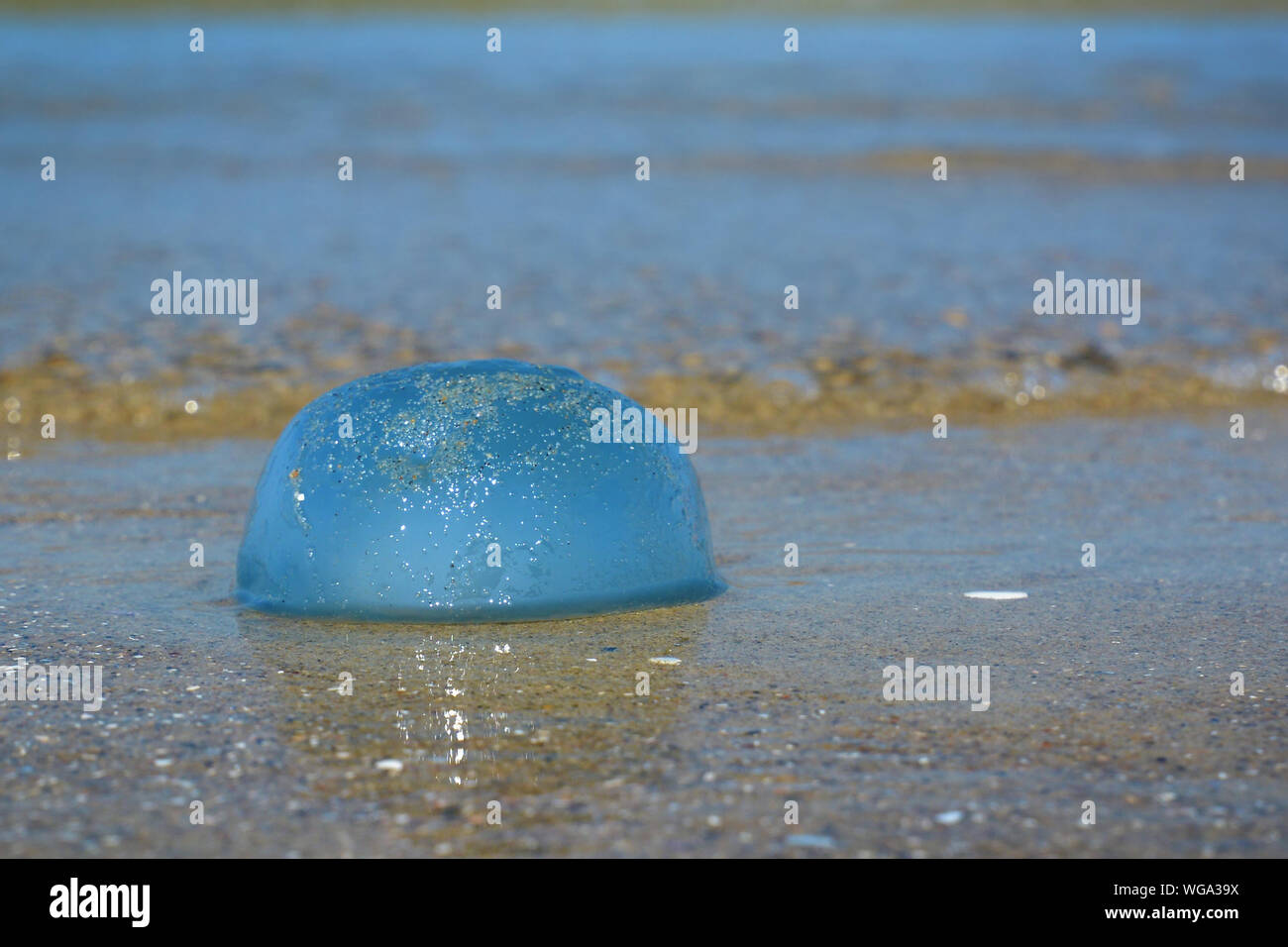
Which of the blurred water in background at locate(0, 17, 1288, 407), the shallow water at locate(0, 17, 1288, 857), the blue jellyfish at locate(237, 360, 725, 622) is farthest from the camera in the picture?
the blurred water in background at locate(0, 17, 1288, 407)

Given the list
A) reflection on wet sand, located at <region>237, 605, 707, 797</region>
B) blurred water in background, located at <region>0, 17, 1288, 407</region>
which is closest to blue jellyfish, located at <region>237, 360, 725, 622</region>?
reflection on wet sand, located at <region>237, 605, 707, 797</region>

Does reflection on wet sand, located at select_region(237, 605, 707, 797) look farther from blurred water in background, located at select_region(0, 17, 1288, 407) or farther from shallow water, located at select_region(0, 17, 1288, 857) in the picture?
blurred water in background, located at select_region(0, 17, 1288, 407)

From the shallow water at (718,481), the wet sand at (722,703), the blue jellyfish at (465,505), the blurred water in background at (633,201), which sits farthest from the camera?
the blurred water in background at (633,201)

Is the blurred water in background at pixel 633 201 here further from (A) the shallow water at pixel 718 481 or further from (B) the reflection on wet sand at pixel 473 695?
(B) the reflection on wet sand at pixel 473 695

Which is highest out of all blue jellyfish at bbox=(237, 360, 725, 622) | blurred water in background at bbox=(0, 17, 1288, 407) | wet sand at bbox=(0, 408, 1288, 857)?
blurred water in background at bbox=(0, 17, 1288, 407)

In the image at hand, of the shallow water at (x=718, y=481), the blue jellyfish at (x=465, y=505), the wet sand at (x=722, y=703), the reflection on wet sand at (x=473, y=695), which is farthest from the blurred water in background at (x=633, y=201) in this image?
the reflection on wet sand at (x=473, y=695)

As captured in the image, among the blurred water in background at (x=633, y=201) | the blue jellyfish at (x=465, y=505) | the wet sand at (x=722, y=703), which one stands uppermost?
the blurred water in background at (x=633, y=201)

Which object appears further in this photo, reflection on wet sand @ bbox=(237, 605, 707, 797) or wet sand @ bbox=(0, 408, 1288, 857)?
reflection on wet sand @ bbox=(237, 605, 707, 797)
